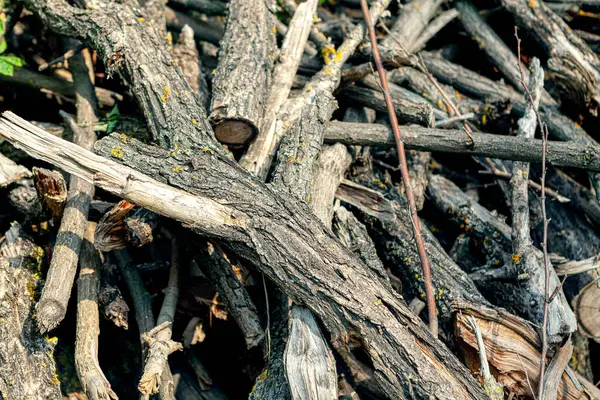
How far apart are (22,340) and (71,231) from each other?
2.07 ft

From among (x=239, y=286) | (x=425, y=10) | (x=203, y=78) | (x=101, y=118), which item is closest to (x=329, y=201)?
(x=239, y=286)

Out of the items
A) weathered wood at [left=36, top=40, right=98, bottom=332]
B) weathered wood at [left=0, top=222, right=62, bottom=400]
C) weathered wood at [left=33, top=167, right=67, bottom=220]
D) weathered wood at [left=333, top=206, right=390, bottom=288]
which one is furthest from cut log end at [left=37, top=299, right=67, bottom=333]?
weathered wood at [left=333, top=206, right=390, bottom=288]

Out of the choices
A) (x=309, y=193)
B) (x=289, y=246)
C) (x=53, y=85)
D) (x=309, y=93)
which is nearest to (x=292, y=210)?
(x=289, y=246)

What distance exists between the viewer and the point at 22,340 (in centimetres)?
275

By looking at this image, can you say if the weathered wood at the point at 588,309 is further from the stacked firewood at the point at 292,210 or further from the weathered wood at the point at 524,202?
the weathered wood at the point at 524,202

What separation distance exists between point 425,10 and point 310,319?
3.15 meters

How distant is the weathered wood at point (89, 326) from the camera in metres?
2.65

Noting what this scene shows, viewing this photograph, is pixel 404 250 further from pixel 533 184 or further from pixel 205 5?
pixel 205 5

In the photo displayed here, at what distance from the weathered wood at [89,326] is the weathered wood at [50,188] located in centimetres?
25

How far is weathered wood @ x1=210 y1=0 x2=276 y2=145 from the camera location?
3.24 metres

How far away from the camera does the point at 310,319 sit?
8.70 feet

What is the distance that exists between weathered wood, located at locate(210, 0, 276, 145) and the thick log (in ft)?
1.70

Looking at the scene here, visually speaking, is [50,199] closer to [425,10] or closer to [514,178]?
[514,178]

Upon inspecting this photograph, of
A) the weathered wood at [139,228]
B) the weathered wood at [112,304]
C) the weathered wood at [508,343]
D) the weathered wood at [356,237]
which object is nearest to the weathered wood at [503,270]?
the weathered wood at [508,343]
